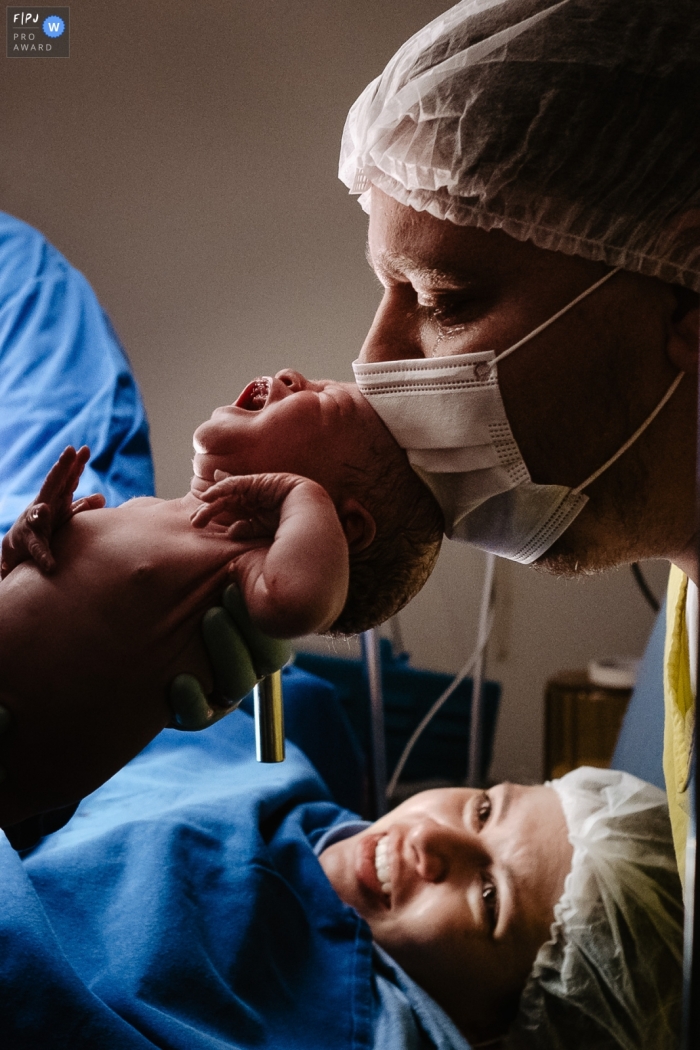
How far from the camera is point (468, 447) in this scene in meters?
0.92

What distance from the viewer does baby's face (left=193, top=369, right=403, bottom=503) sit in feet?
2.90

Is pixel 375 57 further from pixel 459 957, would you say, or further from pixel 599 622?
pixel 599 622

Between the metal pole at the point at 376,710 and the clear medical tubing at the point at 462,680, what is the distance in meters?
0.14

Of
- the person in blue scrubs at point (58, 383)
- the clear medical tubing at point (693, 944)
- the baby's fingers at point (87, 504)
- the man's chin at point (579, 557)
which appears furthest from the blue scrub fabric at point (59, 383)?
the clear medical tubing at point (693, 944)

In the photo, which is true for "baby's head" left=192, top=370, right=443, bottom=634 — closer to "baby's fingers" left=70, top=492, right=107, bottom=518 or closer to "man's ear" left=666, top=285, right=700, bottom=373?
"baby's fingers" left=70, top=492, right=107, bottom=518

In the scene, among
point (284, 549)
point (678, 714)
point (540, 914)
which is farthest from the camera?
point (540, 914)

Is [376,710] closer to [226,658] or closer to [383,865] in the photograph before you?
[383,865]

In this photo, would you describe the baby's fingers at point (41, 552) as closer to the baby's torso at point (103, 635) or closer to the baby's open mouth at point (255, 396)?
the baby's torso at point (103, 635)

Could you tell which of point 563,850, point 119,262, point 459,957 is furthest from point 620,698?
point 119,262

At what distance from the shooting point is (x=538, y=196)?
2.76 feet

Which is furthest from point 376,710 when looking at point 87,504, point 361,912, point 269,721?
point 87,504

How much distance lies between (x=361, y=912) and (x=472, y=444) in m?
0.95

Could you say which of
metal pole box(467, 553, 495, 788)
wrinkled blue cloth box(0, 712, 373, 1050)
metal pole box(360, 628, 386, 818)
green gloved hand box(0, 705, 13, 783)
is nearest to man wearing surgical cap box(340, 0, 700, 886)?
green gloved hand box(0, 705, 13, 783)

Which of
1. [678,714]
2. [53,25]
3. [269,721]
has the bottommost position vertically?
[678,714]
